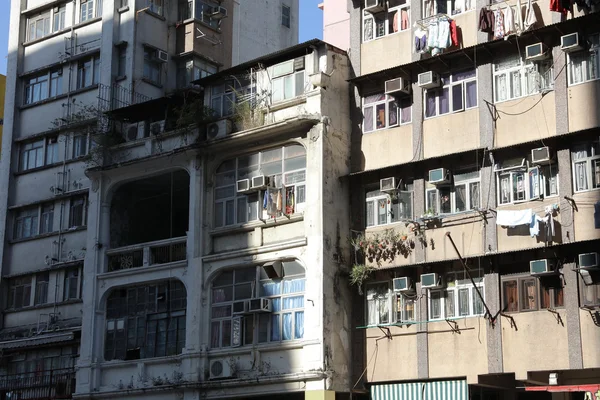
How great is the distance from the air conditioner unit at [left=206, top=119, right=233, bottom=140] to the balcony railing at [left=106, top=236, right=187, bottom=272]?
2664 millimetres

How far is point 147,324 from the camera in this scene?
2591cm

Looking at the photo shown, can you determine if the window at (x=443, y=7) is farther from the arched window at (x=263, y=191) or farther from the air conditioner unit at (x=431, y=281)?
the air conditioner unit at (x=431, y=281)

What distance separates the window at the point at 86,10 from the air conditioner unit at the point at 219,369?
14073 mm

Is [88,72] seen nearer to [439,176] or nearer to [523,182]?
[439,176]

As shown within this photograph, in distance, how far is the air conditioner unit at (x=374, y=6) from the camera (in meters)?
23.8

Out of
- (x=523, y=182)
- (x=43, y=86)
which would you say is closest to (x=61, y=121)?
(x=43, y=86)

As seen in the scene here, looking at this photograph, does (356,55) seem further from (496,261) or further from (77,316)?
(77,316)

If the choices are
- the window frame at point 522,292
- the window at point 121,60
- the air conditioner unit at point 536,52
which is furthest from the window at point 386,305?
the window at point 121,60

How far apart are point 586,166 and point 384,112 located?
5224 mm

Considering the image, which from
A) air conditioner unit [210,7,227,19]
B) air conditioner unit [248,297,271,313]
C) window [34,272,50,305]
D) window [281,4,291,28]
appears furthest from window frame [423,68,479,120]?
window [281,4,291,28]

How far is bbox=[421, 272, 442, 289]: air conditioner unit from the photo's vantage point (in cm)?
2161

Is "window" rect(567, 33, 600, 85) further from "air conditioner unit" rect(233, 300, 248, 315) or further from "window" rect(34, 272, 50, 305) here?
"window" rect(34, 272, 50, 305)

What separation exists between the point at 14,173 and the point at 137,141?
8042 mm

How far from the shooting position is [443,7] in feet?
75.8
